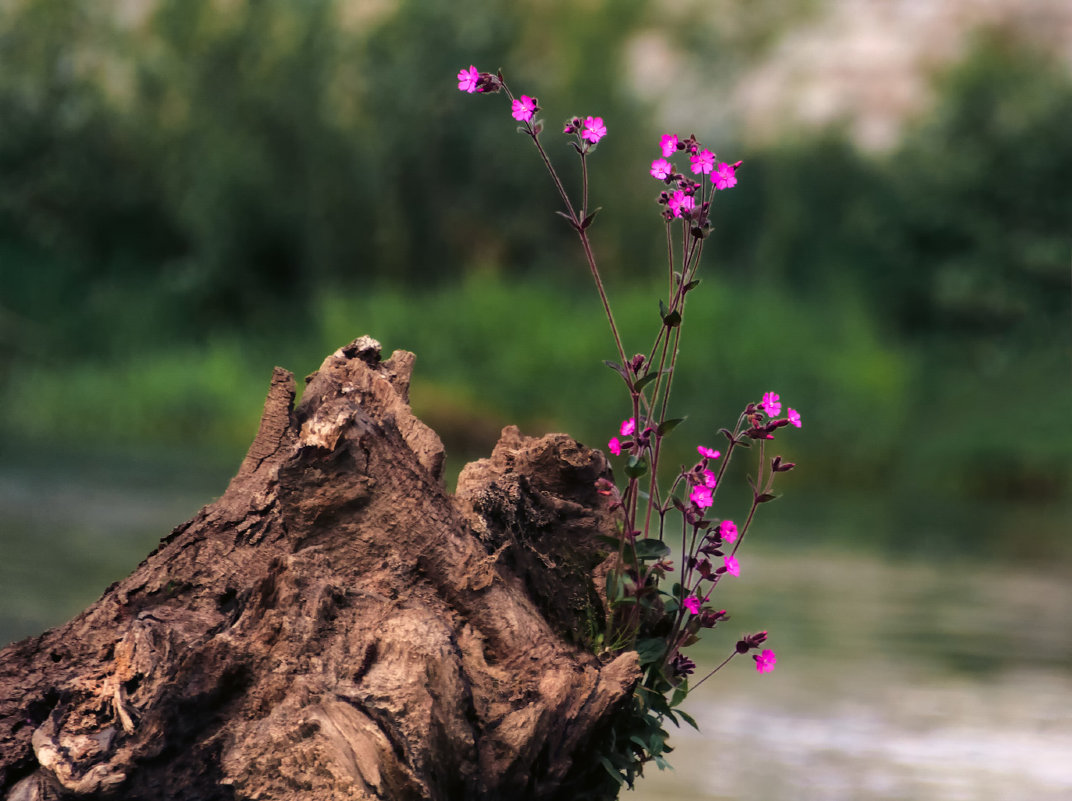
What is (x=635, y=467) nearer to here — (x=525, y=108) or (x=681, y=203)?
(x=681, y=203)

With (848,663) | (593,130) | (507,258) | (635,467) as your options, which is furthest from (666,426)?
(507,258)

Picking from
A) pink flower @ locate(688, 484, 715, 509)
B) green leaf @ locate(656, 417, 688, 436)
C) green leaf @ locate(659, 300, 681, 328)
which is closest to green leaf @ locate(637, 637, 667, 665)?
pink flower @ locate(688, 484, 715, 509)

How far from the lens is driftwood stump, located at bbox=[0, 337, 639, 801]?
2.42m

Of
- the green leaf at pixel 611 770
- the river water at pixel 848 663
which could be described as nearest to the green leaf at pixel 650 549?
the green leaf at pixel 611 770

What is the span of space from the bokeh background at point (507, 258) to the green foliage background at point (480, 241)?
0.19ft

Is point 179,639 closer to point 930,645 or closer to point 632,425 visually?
point 632,425

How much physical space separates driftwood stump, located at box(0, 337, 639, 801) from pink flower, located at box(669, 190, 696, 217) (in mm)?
676

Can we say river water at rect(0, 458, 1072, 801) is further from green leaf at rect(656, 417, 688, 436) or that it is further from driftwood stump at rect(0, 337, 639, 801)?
green leaf at rect(656, 417, 688, 436)

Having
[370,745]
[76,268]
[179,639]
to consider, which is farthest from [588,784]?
[76,268]

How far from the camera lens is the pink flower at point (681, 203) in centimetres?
293

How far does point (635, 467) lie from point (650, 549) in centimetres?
22

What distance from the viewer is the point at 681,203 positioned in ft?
9.62

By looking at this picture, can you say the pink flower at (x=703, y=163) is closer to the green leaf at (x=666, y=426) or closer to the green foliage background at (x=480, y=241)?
the green leaf at (x=666, y=426)

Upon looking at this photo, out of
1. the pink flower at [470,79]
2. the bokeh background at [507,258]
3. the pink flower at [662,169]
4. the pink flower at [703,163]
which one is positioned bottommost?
the pink flower at [662,169]
